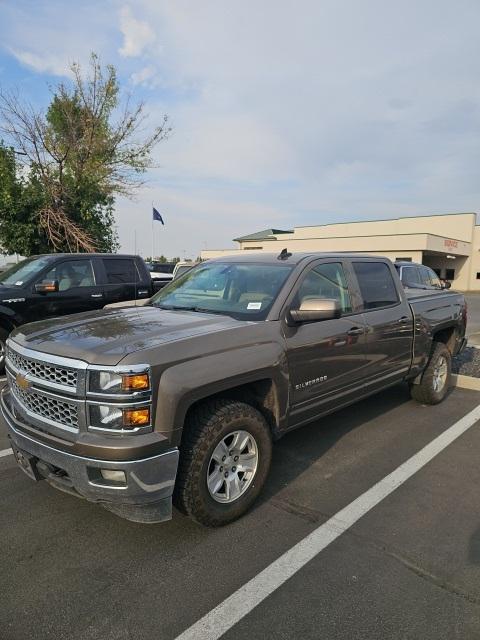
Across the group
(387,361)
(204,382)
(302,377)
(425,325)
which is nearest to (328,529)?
(302,377)

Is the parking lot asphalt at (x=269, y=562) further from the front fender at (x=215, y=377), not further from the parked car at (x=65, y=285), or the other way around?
the parked car at (x=65, y=285)

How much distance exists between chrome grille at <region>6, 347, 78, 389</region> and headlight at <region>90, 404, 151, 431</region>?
0.21 metres

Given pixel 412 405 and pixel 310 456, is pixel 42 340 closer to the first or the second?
pixel 310 456

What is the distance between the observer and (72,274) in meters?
8.02

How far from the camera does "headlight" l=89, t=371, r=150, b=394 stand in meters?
2.60

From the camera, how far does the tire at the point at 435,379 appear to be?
5.69 meters

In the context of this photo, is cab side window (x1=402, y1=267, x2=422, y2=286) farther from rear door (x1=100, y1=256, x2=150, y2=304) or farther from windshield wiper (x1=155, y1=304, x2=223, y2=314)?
windshield wiper (x1=155, y1=304, x2=223, y2=314)

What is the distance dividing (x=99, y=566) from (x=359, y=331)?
110 inches

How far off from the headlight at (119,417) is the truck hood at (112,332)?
0.86 feet

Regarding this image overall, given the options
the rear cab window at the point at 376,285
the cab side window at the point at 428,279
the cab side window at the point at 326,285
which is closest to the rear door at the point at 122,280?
the rear cab window at the point at 376,285

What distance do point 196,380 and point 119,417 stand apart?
49cm

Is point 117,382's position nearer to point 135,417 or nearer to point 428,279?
point 135,417

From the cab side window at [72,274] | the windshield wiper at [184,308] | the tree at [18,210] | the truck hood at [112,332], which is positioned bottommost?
the truck hood at [112,332]

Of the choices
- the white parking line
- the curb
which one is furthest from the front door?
the curb
